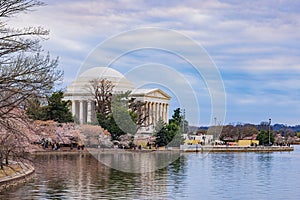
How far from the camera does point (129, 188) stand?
2961 cm

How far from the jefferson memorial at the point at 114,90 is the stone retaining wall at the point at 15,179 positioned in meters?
60.1

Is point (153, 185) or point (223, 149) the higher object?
point (223, 149)

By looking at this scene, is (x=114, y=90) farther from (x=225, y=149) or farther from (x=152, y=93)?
(x=225, y=149)

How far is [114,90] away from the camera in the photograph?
9881cm

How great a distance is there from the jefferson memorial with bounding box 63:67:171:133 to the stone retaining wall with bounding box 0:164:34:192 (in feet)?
197

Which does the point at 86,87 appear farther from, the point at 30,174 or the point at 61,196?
the point at 61,196

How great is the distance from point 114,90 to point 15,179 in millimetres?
68146

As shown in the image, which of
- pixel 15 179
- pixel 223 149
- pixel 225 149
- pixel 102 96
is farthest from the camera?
pixel 225 149

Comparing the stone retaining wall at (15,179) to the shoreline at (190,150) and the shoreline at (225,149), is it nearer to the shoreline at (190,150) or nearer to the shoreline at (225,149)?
the shoreline at (190,150)

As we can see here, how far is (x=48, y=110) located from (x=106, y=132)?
864 centimetres

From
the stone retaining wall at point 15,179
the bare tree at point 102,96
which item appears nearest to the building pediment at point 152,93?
the bare tree at point 102,96

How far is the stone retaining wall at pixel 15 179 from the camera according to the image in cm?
2880

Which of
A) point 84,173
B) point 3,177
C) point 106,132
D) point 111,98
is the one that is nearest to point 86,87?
point 111,98

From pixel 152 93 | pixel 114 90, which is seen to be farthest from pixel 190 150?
pixel 152 93
